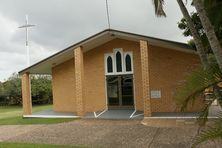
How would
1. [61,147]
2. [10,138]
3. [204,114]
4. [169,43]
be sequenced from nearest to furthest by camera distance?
[204,114]
[61,147]
[10,138]
[169,43]

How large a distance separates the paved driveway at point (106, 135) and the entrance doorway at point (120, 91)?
4.41 metres

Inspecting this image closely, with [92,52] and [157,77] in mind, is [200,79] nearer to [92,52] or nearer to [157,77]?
[157,77]

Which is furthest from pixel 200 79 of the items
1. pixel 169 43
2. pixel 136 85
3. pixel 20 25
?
pixel 20 25

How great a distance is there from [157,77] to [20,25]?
23.9 m

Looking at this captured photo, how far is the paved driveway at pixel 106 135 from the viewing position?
1045cm

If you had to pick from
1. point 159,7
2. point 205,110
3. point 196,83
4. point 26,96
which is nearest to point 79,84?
point 26,96

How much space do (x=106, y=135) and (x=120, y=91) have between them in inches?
322

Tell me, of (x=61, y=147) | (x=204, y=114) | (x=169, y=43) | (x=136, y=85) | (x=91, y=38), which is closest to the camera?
(x=204, y=114)

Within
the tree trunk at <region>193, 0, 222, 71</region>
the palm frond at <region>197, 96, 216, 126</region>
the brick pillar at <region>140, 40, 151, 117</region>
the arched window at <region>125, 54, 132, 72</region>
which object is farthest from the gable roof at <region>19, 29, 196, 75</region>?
the tree trunk at <region>193, 0, 222, 71</region>

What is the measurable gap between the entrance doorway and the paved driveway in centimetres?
441

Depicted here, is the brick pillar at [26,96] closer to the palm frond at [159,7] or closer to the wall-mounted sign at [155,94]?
the wall-mounted sign at [155,94]

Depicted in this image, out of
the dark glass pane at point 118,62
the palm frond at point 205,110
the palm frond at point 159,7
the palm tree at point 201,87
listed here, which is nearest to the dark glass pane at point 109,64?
the dark glass pane at point 118,62

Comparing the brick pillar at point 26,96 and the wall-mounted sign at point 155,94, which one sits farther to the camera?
the brick pillar at point 26,96

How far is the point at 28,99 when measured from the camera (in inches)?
771
